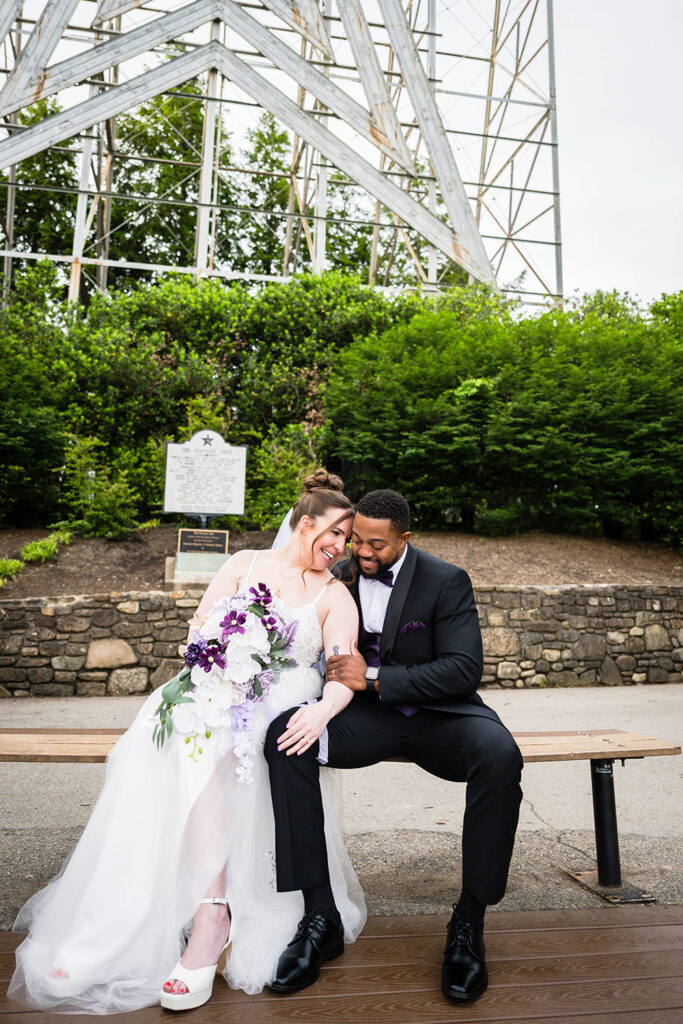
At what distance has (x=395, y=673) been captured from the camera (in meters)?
3.00

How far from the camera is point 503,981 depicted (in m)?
2.47

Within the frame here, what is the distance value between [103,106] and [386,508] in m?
15.3

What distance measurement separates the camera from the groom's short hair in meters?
3.19

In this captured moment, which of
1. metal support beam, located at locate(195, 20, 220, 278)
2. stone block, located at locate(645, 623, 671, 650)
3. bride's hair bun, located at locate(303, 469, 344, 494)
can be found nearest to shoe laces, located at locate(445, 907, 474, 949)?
bride's hair bun, located at locate(303, 469, 344, 494)

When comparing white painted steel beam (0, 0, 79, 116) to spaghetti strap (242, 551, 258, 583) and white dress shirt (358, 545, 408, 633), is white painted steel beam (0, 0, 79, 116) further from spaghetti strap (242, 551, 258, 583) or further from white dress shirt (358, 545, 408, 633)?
white dress shirt (358, 545, 408, 633)

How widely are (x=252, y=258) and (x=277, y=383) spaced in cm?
1308

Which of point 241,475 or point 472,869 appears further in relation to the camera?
point 241,475

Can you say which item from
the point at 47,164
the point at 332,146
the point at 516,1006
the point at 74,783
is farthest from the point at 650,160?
the point at 516,1006

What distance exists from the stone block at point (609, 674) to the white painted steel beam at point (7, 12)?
50.4 ft

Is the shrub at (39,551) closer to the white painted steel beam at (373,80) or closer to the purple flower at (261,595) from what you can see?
the purple flower at (261,595)

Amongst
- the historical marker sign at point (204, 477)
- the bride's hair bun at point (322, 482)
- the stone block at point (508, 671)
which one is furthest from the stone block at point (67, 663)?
the bride's hair bun at point (322, 482)

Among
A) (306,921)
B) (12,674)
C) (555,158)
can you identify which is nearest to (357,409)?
(12,674)

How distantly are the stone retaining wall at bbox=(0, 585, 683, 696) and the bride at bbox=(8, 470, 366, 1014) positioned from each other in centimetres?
585

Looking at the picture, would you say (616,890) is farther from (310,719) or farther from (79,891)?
(79,891)
